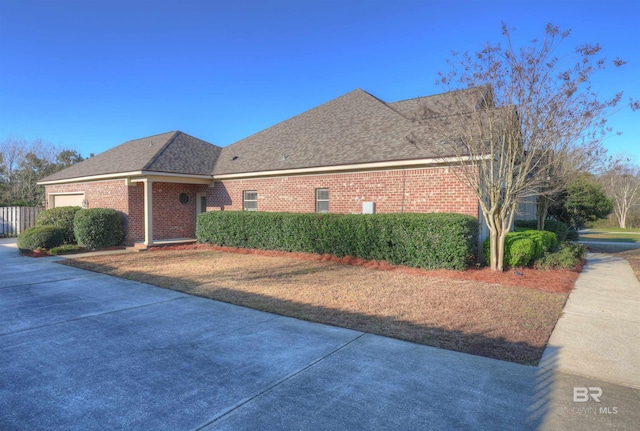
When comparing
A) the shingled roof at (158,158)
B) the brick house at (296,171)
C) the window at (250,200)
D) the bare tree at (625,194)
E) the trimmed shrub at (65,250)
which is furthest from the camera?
the bare tree at (625,194)

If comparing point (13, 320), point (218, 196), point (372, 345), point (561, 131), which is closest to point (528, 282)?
point (561, 131)

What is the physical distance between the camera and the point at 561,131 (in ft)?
29.3

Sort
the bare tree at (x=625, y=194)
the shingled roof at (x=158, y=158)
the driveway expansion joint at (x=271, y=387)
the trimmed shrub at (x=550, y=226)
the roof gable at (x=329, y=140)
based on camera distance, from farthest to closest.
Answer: the bare tree at (x=625, y=194) → the trimmed shrub at (x=550, y=226) → the shingled roof at (x=158, y=158) → the roof gable at (x=329, y=140) → the driveway expansion joint at (x=271, y=387)

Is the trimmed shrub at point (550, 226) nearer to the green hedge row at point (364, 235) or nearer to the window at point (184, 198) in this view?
the green hedge row at point (364, 235)

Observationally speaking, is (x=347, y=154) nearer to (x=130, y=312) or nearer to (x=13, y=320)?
(x=130, y=312)

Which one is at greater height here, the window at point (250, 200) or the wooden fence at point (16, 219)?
the window at point (250, 200)

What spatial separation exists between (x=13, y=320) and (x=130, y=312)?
1.66m

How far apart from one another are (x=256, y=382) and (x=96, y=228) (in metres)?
13.4

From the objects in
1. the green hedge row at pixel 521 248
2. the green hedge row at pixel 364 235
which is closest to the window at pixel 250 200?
the green hedge row at pixel 364 235

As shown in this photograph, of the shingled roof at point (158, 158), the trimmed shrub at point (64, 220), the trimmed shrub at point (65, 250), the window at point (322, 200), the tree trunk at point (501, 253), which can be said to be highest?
the shingled roof at point (158, 158)

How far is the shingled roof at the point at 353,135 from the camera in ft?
36.1

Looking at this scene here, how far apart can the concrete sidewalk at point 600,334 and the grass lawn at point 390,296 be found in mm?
209

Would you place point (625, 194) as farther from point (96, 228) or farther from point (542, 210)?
point (96, 228)

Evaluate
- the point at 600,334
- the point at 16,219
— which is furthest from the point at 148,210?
the point at 600,334
